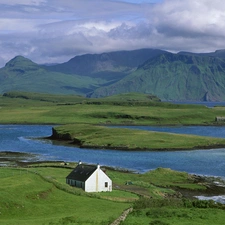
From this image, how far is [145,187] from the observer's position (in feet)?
259

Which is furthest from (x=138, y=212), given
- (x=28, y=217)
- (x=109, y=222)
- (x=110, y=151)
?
(x=110, y=151)

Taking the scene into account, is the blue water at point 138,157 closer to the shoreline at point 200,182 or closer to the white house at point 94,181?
the shoreline at point 200,182

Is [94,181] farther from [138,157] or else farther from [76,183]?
[138,157]

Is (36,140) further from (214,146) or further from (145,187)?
(145,187)

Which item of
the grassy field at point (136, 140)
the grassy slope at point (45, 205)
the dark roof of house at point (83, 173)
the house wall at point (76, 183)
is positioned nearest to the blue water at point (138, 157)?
→ the grassy field at point (136, 140)

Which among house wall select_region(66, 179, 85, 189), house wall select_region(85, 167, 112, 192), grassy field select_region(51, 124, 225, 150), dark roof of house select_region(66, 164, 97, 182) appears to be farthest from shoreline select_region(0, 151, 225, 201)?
grassy field select_region(51, 124, 225, 150)

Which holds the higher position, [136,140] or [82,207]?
[82,207]

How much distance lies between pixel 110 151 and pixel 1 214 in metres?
107

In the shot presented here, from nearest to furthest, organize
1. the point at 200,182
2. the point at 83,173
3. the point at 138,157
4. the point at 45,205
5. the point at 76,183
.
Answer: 1. the point at 45,205
2. the point at 76,183
3. the point at 83,173
4. the point at 200,182
5. the point at 138,157

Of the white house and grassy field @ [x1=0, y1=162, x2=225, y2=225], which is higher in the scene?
grassy field @ [x1=0, y1=162, x2=225, y2=225]

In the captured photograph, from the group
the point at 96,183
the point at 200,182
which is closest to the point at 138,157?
the point at 200,182

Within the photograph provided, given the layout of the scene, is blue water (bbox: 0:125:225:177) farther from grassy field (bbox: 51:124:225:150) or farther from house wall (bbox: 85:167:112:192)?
house wall (bbox: 85:167:112:192)

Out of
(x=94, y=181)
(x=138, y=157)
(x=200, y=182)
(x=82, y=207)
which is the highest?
(x=82, y=207)

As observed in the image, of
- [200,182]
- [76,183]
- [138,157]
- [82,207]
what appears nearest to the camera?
[82,207]
